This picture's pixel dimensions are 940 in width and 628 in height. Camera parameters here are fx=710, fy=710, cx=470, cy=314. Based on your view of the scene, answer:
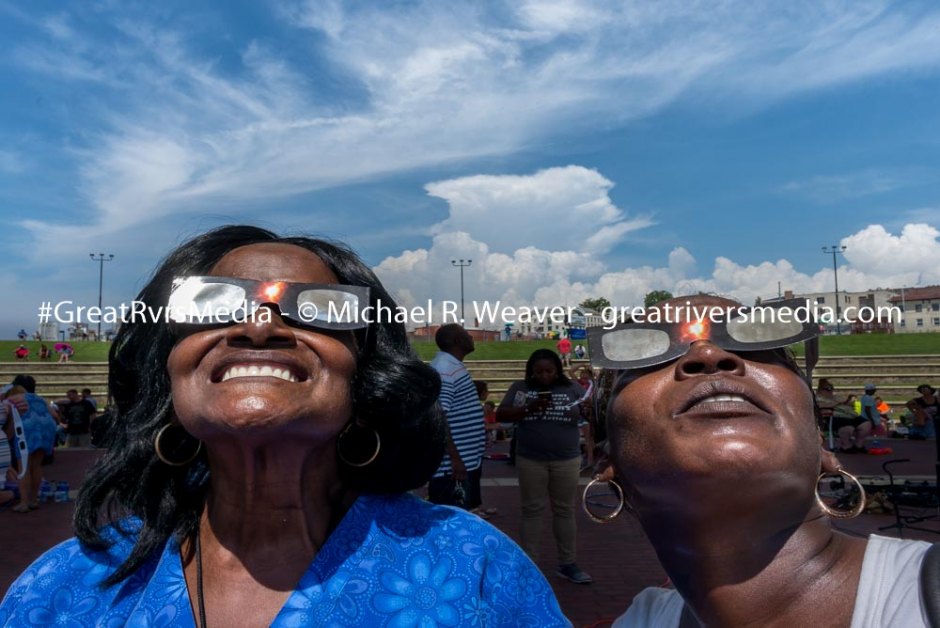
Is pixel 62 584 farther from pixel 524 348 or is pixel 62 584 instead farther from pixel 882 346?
pixel 882 346

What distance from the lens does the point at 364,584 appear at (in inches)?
57.2

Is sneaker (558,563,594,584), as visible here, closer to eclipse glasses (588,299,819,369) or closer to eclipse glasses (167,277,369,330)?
eclipse glasses (167,277,369,330)

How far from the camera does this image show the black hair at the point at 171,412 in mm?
1677

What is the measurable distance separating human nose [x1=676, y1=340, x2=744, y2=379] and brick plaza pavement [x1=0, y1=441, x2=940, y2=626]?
7.86 feet

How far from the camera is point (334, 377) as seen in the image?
1.52 metres

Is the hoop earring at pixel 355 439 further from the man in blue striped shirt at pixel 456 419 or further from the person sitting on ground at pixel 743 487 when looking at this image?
the man in blue striped shirt at pixel 456 419

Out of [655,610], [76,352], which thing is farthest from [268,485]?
[76,352]

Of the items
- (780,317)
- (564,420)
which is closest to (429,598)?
(780,317)

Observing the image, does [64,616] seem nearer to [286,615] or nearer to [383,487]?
[286,615]

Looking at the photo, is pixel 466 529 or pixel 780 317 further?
pixel 466 529

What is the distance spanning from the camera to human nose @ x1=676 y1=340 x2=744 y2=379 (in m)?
1.22

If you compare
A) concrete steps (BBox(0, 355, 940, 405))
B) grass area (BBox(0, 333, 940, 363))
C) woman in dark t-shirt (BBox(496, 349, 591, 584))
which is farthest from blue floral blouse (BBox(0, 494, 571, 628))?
grass area (BBox(0, 333, 940, 363))

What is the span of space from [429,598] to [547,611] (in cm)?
27

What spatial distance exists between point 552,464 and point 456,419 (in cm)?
82
